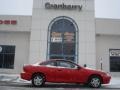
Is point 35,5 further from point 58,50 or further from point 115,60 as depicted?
point 115,60

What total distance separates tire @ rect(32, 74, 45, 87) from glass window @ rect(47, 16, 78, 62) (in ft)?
42.7

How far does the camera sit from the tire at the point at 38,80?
1554 centimetres

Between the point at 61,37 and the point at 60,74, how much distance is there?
13.6 meters

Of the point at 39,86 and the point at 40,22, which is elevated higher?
the point at 40,22

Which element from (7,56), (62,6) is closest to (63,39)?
(62,6)

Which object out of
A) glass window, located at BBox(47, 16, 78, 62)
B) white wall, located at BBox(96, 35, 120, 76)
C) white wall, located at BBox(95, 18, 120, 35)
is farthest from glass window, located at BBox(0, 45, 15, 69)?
white wall, located at BBox(95, 18, 120, 35)

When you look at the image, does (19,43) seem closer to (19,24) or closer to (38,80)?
(19,24)

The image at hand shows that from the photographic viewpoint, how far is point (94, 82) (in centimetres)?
1592

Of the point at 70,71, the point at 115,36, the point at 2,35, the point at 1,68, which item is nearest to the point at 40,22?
the point at 2,35

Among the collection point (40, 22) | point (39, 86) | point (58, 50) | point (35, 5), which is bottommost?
point (39, 86)

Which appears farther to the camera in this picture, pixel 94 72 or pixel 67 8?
pixel 67 8

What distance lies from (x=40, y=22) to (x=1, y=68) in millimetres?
6463

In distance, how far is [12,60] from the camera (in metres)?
30.1

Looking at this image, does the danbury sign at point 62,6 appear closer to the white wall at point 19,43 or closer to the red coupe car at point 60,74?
the white wall at point 19,43
